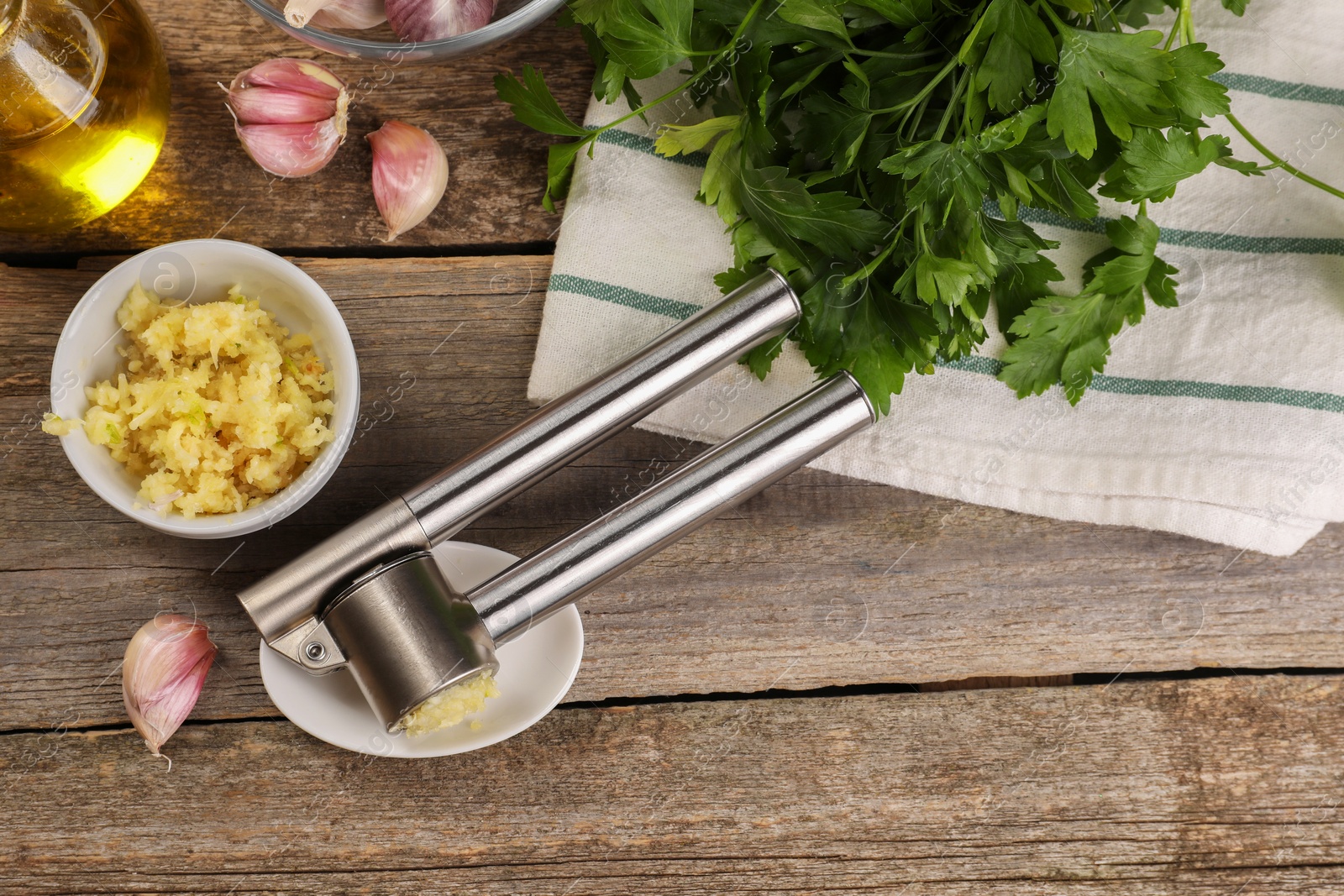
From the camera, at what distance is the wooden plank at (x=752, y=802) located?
0.83 meters

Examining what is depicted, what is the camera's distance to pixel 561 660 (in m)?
0.79

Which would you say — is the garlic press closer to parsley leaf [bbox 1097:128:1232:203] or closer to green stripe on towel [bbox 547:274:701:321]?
green stripe on towel [bbox 547:274:701:321]

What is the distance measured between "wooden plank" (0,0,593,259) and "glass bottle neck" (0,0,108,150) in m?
0.12

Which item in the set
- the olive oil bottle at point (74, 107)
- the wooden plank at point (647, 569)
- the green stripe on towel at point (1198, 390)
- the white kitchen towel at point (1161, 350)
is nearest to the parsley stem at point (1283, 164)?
the white kitchen towel at point (1161, 350)

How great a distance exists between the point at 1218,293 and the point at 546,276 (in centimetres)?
61

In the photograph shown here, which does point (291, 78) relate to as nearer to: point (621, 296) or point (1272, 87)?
point (621, 296)

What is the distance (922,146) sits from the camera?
0.69m

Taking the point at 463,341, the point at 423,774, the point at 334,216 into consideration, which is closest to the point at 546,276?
the point at 463,341

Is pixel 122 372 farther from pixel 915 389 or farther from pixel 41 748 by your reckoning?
pixel 915 389

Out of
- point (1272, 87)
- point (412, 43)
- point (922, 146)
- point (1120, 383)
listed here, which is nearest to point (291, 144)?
point (412, 43)

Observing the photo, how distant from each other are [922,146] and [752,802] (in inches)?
23.0

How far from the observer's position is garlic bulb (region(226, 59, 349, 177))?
31.1 inches

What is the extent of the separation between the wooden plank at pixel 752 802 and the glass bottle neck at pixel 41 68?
51 centimetres

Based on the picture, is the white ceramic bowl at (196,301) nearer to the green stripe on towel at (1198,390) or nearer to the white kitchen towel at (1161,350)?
the white kitchen towel at (1161,350)
